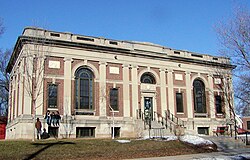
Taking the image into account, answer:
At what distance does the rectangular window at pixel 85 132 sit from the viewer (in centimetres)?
2814

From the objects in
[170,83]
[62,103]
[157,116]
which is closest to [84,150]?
[62,103]

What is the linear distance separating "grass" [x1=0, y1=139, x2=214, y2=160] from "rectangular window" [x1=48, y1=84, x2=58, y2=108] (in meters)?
9.32

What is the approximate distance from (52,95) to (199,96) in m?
18.8

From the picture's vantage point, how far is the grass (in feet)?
51.5

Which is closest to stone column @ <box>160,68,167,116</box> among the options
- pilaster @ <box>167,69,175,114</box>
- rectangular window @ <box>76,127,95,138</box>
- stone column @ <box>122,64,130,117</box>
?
pilaster @ <box>167,69,175,114</box>

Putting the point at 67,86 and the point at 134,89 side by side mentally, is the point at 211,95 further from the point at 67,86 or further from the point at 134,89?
the point at 67,86

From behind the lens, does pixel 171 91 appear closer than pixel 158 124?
No

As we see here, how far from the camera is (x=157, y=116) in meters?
32.5

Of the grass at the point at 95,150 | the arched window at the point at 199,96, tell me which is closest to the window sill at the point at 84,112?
the grass at the point at 95,150

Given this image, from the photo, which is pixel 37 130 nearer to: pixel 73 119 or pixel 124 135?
pixel 73 119

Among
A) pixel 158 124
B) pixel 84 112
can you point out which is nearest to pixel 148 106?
pixel 158 124

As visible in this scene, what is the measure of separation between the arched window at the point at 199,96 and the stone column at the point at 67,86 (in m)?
16.2

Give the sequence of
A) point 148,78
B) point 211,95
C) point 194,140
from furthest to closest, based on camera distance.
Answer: point 211,95, point 148,78, point 194,140

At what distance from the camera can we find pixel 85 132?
2852 cm
